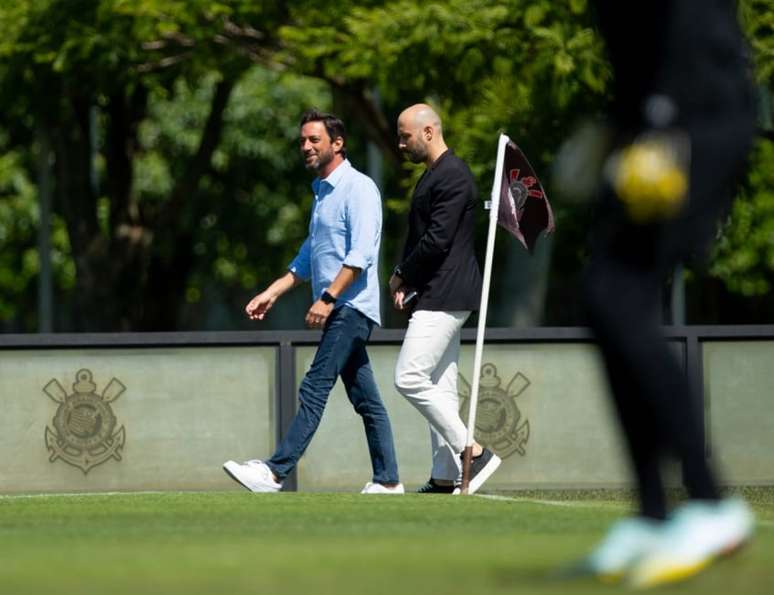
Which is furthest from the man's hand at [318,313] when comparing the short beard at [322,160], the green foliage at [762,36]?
the green foliage at [762,36]

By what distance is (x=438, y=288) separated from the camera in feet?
32.1

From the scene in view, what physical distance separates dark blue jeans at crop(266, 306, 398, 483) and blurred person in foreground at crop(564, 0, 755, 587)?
208 inches

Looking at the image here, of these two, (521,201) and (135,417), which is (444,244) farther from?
(135,417)

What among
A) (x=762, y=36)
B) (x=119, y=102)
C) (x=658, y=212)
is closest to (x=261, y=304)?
(x=658, y=212)

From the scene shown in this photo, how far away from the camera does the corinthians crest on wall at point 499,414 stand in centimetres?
1255

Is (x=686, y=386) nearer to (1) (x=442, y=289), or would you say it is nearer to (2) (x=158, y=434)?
(1) (x=442, y=289)

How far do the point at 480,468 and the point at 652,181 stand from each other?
5.61 metres

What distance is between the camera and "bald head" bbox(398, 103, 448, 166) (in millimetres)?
9969

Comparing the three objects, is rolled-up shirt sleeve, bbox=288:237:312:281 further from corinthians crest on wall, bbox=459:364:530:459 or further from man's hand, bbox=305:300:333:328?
corinthians crest on wall, bbox=459:364:530:459

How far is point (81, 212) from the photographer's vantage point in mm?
26500

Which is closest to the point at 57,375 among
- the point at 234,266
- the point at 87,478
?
the point at 87,478

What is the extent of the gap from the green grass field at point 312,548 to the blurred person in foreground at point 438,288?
150 centimetres

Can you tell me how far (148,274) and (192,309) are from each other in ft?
33.2

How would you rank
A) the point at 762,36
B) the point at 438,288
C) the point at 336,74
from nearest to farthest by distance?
1. the point at 438,288
2. the point at 762,36
3. the point at 336,74
